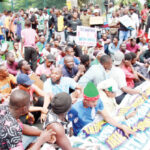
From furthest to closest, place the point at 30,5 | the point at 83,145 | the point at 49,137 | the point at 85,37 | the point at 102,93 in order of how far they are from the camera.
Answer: the point at 30,5 < the point at 85,37 < the point at 102,93 < the point at 83,145 < the point at 49,137

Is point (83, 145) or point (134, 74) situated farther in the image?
point (134, 74)

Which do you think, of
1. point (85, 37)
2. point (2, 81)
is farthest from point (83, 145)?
point (85, 37)

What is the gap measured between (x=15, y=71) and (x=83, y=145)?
3.09m

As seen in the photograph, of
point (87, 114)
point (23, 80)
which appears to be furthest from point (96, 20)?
point (87, 114)

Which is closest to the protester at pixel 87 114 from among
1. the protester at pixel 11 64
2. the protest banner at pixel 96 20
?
the protester at pixel 11 64

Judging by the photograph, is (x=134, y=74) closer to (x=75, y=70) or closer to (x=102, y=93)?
(x=75, y=70)

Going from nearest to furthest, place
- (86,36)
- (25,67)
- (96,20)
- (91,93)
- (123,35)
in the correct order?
1. (91,93)
2. (25,67)
3. (86,36)
4. (123,35)
5. (96,20)

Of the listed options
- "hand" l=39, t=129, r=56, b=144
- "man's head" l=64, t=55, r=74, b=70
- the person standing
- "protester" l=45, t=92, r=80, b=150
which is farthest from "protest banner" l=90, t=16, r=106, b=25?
"hand" l=39, t=129, r=56, b=144

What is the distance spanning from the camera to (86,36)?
21.6ft

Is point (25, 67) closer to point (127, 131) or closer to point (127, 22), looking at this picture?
point (127, 131)

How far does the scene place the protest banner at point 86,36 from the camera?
6.49 metres

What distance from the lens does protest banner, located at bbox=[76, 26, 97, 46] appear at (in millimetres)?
6492

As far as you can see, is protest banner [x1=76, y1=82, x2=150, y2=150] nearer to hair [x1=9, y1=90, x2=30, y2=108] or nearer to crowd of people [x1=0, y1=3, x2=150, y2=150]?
crowd of people [x1=0, y1=3, x2=150, y2=150]

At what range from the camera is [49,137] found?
242cm
